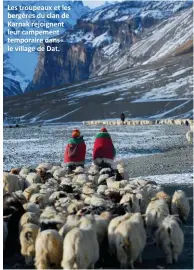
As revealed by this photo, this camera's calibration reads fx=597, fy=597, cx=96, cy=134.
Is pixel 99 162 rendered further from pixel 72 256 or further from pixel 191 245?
pixel 72 256

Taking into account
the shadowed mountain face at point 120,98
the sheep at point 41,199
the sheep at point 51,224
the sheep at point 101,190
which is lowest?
the sheep at point 51,224

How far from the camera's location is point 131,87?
424 feet

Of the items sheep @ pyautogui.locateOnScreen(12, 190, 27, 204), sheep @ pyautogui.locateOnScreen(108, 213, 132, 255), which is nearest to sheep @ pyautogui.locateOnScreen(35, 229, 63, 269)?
sheep @ pyautogui.locateOnScreen(108, 213, 132, 255)

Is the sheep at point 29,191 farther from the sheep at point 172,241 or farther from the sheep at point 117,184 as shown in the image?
the sheep at point 172,241

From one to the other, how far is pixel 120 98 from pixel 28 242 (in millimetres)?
111371

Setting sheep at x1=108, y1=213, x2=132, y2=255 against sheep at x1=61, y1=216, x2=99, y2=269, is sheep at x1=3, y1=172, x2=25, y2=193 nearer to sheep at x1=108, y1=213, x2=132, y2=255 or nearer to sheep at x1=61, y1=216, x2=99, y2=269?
sheep at x1=108, y1=213, x2=132, y2=255

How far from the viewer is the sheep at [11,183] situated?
535 inches

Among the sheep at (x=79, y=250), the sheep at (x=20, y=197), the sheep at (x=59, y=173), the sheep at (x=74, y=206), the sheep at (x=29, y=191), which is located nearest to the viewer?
the sheep at (x=79, y=250)

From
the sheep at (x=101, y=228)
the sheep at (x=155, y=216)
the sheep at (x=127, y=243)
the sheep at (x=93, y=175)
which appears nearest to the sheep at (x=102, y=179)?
the sheep at (x=93, y=175)

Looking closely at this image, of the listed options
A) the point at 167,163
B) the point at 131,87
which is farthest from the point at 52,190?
the point at 131,87

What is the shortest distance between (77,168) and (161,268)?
8180 mm

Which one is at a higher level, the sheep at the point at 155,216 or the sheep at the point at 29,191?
the sheep at the point at 29,191

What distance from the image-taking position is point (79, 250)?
8.28m

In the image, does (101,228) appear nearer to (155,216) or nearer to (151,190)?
(155,216)
